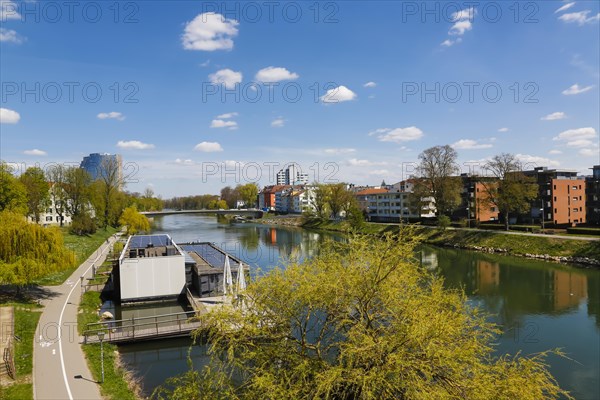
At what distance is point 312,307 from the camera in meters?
10.2

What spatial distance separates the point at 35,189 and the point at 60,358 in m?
49.8

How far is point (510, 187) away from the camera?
55656 millimetres

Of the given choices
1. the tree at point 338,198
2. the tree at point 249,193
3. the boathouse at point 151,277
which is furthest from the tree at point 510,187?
the tree at point 249,193

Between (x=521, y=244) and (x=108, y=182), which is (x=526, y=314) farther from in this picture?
(x=108, y=182)

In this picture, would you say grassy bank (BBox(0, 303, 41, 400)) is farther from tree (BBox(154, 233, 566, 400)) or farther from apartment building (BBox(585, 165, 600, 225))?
apartment building (BBox(585, 165, 600, 225))

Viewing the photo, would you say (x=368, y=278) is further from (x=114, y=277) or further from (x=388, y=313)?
(x=114, y=277)

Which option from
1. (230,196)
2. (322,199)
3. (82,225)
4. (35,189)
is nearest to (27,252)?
Result: (82,225)

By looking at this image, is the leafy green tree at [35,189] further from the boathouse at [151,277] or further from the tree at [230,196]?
the tree at [230,196]

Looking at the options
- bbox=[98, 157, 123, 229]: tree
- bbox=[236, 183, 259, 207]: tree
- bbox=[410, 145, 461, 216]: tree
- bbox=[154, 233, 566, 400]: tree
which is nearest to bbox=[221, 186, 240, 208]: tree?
bbox=[236, 183, 259, 207]: tree

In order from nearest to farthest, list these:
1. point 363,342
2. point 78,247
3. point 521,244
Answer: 1. point 363,342
2. point 78,247
3. point 521,244

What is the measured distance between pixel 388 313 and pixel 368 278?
1.12 metres

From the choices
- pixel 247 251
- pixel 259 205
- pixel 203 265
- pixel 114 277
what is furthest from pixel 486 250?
pixel 259 205

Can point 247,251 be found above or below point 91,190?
below

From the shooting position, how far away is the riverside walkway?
47.2ft
